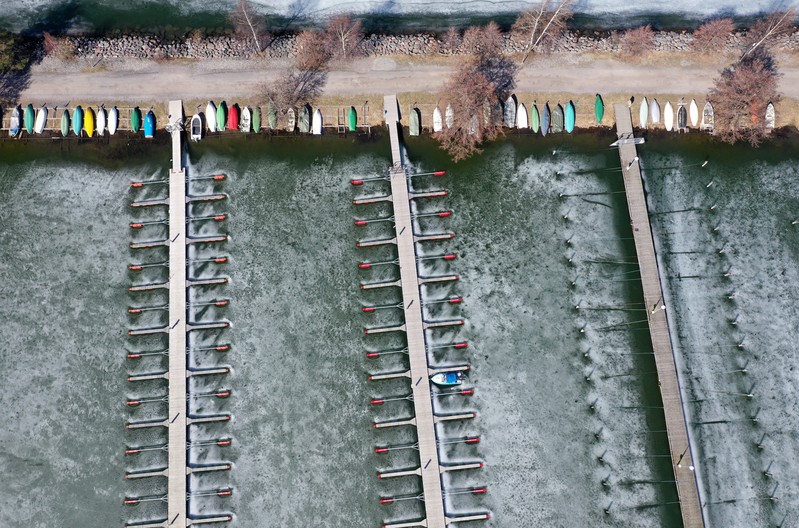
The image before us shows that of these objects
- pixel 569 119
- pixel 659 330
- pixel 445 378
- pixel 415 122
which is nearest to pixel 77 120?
pixel 415 122

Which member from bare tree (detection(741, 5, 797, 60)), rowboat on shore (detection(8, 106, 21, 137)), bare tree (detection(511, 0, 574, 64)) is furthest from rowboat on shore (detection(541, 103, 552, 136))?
rowboat on shore (detection(8, 106, 21, 137))

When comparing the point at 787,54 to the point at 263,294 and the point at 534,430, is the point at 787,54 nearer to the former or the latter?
the point at 534,430

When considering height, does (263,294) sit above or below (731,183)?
below

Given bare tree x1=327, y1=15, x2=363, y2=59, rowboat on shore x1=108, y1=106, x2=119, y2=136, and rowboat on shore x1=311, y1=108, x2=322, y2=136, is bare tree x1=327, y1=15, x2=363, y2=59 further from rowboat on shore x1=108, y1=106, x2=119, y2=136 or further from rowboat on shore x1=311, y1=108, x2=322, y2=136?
rowboat on shore x1=108, y1=106, x2=119, y2=136

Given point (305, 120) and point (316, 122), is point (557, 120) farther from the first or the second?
point (305, 120)

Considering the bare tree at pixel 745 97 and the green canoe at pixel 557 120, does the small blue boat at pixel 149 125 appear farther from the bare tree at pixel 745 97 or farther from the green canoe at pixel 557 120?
the bare tree at pixel 745 97

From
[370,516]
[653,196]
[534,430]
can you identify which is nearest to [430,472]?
[370,516]

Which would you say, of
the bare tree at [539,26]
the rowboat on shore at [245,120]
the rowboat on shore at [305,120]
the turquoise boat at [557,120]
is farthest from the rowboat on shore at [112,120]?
the turquoise boat at [557,120]
